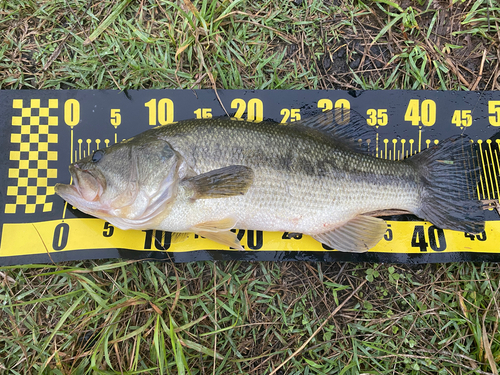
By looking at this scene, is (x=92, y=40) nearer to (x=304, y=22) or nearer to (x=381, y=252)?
(x=304, y=22)

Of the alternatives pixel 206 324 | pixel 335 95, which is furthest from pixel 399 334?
pixel 335 95

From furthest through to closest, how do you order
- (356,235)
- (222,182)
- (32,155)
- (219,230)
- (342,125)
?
1. (32,155)
2. (342,125)
3. (356,235)
4. (219,230)
5. (222,182)

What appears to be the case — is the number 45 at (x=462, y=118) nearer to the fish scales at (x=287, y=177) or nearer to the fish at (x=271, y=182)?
the fish at (x=271, y=182)

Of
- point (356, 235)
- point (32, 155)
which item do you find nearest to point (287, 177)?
point (356, 235)

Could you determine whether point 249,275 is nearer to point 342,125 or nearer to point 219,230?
point 219,230

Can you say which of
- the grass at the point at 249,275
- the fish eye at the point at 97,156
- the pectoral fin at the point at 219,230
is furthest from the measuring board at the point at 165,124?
the fish eye at the point at 97,156

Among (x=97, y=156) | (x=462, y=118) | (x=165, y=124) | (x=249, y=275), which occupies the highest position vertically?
(x=462, y=118)
